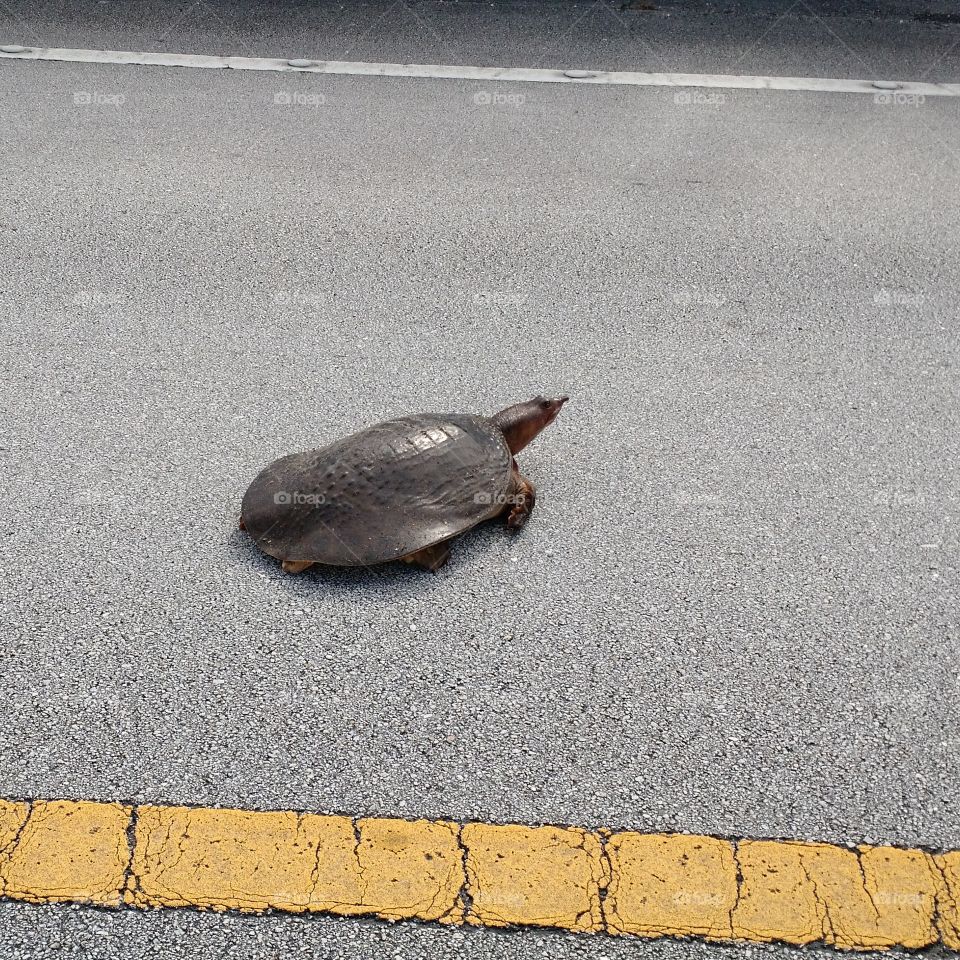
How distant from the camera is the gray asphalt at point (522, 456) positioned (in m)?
2.41

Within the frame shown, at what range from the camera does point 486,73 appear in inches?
267

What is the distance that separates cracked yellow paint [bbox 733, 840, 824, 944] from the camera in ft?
6.88

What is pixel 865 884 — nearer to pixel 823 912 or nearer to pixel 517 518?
pixel 823 912

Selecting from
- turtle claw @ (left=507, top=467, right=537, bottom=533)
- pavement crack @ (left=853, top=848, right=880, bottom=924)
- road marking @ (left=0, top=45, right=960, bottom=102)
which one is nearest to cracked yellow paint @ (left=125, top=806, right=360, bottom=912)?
pavement crack @ (left=853, top=848, right=880, bottom=924)

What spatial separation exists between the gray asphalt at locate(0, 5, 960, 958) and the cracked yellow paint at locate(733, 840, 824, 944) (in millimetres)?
77

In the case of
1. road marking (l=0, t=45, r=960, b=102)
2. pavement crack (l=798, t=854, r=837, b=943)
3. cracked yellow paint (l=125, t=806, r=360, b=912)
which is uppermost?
road marking (l=0, t=45, r=960, b=102)

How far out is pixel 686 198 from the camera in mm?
5414

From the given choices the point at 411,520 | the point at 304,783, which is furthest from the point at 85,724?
the point at 411,520

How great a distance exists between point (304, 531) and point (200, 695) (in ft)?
2.02

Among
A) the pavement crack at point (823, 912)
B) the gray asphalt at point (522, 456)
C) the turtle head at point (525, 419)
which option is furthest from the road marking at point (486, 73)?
the pavement crack at point (823, 912)

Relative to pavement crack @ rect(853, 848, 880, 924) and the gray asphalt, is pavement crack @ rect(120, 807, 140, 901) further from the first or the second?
pavement crack @ rect(853, 848, 880, 924)

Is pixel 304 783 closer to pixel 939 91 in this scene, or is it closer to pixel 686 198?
pixel 686 198

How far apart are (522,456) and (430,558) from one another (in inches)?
30.6

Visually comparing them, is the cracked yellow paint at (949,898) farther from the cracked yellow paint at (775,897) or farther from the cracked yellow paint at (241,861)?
the cracked yellow paint at (241,861)
